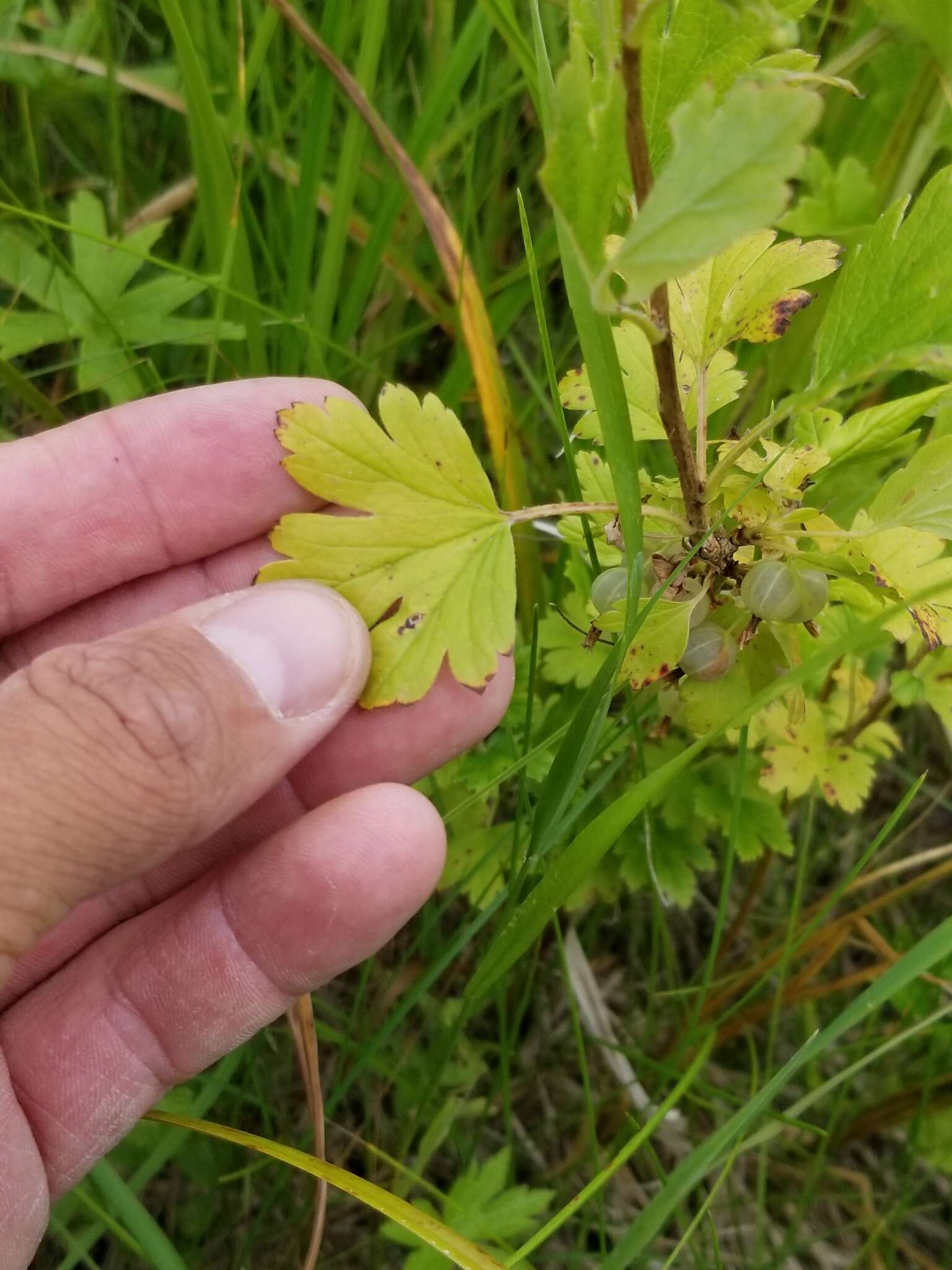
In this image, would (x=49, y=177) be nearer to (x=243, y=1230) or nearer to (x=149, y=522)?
(x=149, y=522)

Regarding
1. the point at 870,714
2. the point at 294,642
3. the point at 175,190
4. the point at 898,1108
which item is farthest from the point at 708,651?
the point at 175,190

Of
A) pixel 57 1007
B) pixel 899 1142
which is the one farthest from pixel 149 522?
pixel 899 1142

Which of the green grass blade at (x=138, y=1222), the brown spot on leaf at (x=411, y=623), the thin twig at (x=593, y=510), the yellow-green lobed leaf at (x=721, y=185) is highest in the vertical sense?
the yellow-green lobed leaf at (x=721, y=185)

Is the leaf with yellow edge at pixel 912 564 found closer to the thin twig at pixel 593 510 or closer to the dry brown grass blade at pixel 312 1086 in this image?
the thin twig at pixel 593 510

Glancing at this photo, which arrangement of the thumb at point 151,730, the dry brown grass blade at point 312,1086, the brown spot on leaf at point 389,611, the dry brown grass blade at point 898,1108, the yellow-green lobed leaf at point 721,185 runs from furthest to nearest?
the dry brown grass blade at point 898,1108 → the dry brown grass blade at point 312,1086 → the brown spot on leaf at point 389,611 → the thumb at point 151,730 → the yellow-green lobed leaf at point 721,185

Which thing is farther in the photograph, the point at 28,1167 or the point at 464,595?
the point at 28,1167

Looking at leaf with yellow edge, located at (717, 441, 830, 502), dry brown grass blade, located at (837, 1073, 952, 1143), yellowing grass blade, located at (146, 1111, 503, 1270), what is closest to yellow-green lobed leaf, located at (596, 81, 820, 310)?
leaf with yellow edge, located at (717, 441, 830, 502)

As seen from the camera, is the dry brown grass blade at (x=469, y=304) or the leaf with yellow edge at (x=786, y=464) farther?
the dry brown grass blade at (x=469, y=304)

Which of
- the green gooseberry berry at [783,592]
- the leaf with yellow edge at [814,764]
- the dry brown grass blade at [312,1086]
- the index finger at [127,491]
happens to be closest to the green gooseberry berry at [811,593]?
the green gooseberry berry at [783,592]
